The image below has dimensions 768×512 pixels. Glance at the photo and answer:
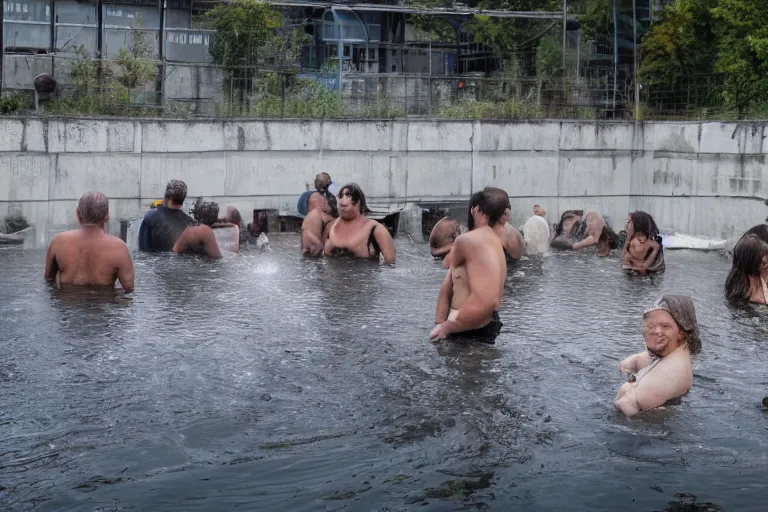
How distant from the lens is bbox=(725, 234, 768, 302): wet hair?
443 inches

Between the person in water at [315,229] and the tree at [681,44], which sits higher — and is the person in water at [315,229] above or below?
below

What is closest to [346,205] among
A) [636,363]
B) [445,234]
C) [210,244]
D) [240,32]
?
[445,234]

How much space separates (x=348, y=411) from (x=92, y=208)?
14.1 feet

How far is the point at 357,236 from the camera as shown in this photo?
13891 millimetres

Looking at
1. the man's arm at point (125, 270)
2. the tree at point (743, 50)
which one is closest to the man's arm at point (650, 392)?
the man's arm at point (125, 270)

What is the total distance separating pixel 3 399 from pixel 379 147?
13.5 m

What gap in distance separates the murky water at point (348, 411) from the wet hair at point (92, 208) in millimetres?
785

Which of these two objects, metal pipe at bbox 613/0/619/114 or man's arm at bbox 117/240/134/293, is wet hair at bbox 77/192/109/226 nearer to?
man's arm at bbox 117/240/134/293

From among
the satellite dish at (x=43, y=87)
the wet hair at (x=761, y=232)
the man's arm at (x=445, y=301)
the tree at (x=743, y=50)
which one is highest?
the tree at (x=743, y=50)

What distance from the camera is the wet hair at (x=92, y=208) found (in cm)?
1032

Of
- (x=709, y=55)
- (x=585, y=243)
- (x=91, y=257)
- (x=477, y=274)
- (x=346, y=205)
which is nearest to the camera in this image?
(x=477, y=274)

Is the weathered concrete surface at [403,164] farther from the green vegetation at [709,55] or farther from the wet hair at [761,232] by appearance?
the wet hair at [761,232]

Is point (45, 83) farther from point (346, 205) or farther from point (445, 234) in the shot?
point (445, 234)

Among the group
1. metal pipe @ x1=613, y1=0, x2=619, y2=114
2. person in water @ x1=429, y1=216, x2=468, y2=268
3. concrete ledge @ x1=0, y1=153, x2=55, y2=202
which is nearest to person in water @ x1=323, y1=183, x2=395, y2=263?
person in water @ x1=429, y1=216, x2=468, y2=268
